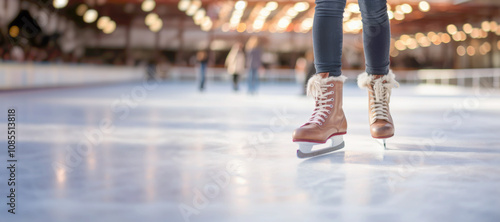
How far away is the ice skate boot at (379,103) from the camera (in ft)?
6.23

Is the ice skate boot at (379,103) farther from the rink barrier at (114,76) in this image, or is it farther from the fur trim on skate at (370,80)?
the rink barrier at (114,76)

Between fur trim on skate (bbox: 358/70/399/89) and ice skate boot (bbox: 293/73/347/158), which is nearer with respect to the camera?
ice skate boot (bbox: 293/73/347/158)

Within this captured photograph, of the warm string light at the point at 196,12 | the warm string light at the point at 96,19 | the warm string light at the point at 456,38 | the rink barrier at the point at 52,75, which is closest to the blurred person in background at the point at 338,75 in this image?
the rink barrier at the point at 52,75

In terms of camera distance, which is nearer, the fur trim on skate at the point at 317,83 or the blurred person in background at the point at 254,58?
the fur trim on skate at the point at 317,83

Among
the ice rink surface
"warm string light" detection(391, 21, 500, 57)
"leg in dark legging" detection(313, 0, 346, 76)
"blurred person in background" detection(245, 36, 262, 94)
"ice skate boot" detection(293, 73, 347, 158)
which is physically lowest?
the ice rink surface

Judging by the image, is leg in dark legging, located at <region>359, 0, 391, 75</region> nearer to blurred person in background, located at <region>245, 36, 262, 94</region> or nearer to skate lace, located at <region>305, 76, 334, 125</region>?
skate lace, located at <region>305, 76, 334, 125</region>

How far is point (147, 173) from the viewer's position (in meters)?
1.43

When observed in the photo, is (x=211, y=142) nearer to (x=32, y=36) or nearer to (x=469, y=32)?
(x=32, y=36)

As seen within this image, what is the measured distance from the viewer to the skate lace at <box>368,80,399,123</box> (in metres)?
1.97

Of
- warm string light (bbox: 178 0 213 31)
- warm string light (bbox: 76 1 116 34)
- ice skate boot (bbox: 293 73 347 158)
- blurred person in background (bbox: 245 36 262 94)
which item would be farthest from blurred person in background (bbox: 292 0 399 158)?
warm string light (bbox: 76 1 116 34)

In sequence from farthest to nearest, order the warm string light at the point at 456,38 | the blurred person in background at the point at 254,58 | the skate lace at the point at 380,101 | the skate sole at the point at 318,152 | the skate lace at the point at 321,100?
the warm string light at the point at 456,38, the blurred person in background at the point at 254,58, the skate lace at the point at 380,101, the skate lace at the point at 321,100, the skate sole at the point at 318,152

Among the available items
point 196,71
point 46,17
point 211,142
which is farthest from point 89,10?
point 211,142

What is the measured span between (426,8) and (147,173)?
64.8ft

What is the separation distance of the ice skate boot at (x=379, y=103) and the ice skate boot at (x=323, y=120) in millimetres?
128
